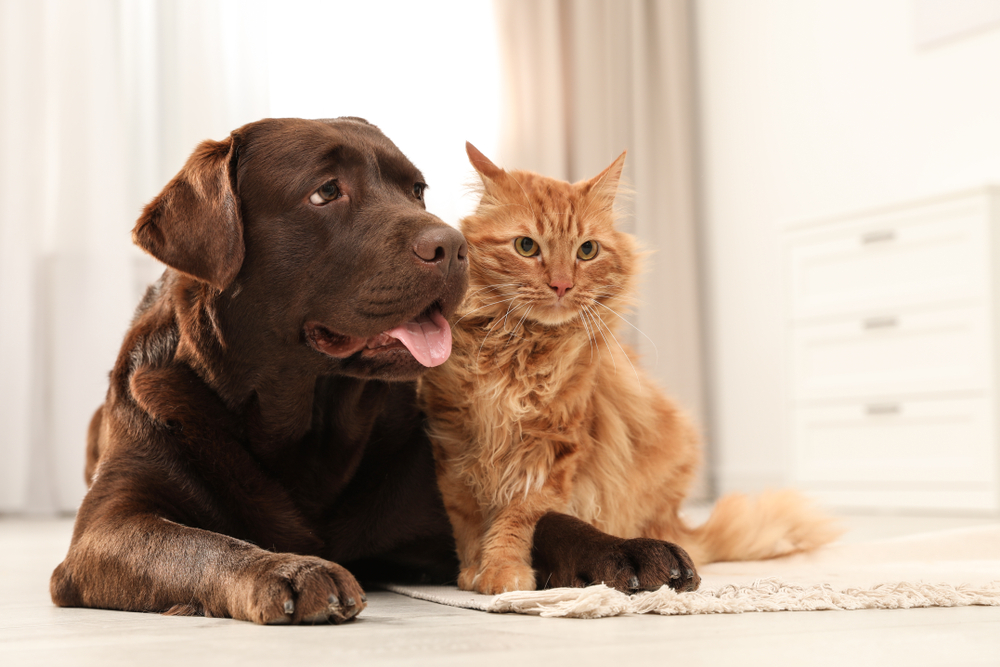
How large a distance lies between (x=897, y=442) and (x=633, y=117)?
241 cm

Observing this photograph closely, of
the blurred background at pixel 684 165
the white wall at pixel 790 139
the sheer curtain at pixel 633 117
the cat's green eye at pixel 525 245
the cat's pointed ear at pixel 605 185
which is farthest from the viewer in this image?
the sheer curtain at pixel 633 117

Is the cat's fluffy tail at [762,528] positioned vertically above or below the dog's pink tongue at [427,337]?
below

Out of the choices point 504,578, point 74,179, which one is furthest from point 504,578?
point 74,179

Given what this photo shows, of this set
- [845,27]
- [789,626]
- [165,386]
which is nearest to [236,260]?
[165,386]

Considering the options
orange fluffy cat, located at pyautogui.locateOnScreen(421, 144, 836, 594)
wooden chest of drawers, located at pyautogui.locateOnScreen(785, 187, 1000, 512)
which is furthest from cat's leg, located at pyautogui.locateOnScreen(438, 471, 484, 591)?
wooden chest of drawers, located at pyautogui.locateOnScreen(785, 187, 1000, 512)

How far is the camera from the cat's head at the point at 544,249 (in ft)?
5.31

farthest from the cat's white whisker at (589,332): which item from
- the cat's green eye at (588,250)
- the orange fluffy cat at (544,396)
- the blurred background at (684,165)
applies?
the blurred background at (684,165)

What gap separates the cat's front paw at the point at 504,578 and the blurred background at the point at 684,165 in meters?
1.98

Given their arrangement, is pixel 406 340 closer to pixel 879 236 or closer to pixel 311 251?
pixel 311 251

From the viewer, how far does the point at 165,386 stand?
1.45 m

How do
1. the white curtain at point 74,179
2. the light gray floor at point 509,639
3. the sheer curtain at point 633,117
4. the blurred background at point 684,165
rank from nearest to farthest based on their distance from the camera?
the light gray floor at point 509,639 < the blurred background at point 684,165 < the white curtain at point 74,179 < the sheer curtain at point 633,117

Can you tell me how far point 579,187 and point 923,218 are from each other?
2.34m

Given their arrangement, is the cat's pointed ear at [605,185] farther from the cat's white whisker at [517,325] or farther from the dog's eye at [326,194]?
the dog's eye at [326,194]

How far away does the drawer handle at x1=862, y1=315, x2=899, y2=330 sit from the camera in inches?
146
